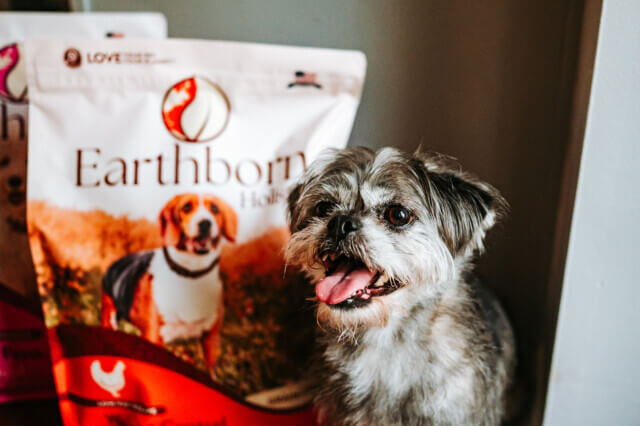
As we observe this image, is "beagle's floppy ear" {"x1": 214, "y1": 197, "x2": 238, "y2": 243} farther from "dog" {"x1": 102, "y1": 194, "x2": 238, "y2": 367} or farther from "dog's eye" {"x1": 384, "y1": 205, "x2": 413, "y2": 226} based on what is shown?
"dog's eye" {"x1": 384, "y1": 205, "x2": 413, "y2": 226}

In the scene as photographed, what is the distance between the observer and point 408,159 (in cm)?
90

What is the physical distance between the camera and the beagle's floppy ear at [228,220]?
1.09 meters

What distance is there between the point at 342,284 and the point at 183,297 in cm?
43

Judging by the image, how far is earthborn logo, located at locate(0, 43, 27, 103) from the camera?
1.11 m

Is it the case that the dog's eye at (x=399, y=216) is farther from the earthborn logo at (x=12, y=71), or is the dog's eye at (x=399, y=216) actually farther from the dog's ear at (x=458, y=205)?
the earthborn logo at (x=12, y=71)

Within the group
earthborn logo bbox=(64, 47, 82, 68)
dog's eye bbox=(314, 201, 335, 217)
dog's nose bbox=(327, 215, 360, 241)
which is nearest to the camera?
dog's nose bbox=(327, 215, 360, 241)

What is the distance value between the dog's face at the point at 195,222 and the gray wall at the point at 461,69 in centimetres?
42

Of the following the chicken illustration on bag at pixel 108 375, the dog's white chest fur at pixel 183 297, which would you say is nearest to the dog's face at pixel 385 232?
the dog's white chest fur at pixel 183 297

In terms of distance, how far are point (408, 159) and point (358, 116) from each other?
396 mm

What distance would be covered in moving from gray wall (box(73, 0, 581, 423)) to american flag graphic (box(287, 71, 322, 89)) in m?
0.17

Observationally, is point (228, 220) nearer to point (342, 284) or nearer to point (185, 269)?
point (185, 269)

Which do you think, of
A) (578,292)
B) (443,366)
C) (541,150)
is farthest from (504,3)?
(443,366)

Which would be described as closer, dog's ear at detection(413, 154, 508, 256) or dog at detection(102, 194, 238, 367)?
dog's ear at detection(413, 154, 508, 256)

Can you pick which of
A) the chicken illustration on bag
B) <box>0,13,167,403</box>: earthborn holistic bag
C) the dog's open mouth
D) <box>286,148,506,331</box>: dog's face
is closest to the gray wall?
<box>0,13,167,403</box>: earthborn holistic bag
